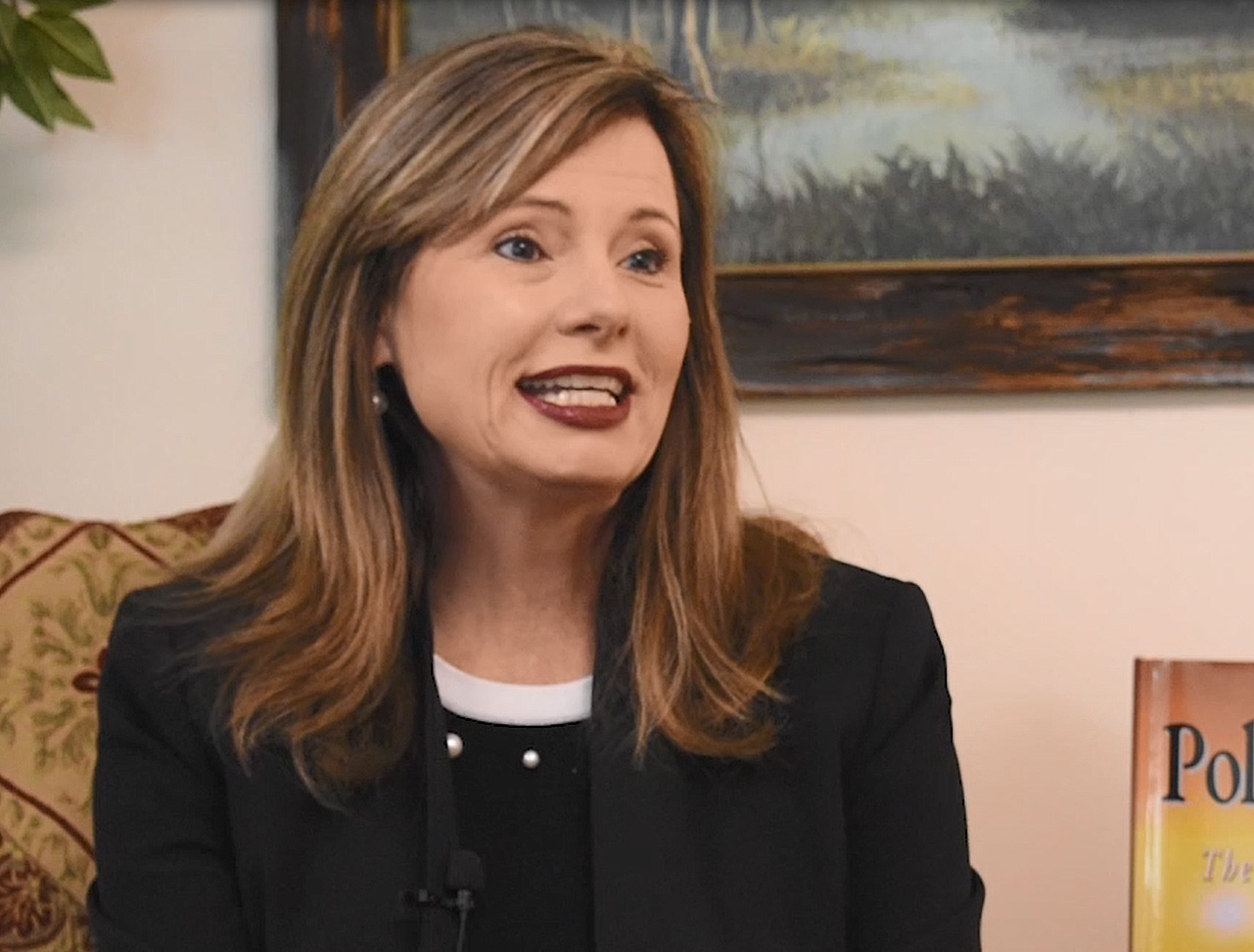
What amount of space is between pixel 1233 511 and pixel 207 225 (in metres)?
1.09

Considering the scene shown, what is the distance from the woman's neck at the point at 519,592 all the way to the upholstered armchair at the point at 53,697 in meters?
0.29

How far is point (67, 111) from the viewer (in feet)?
5.05

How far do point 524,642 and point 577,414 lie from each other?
0.73 ft

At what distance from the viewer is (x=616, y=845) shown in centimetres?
110

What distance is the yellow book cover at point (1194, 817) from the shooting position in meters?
0.97

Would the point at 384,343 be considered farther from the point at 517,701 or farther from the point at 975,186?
the point at 975,186

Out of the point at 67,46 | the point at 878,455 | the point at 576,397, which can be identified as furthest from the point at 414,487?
the point at 67,46

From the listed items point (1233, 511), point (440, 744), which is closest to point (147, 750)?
point (440, 744)

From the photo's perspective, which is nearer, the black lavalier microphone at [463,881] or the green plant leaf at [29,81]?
the black lavalier microphone at [463,881]

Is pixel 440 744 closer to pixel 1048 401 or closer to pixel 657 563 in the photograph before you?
pixel 657 563

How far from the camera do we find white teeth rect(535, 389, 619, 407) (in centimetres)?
109

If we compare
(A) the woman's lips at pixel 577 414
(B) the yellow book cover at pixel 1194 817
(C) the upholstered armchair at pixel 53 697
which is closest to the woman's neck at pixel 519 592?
(A) the woman's lips at pixel 577 414

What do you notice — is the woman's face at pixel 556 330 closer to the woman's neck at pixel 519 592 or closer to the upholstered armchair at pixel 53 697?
→ the woman's neck at pixel 519 592

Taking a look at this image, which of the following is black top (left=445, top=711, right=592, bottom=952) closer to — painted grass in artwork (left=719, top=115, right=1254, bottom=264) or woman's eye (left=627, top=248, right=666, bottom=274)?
woman's eye (left=627, top=248, right=666, bottom=274)
